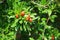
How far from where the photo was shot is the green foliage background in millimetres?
2836

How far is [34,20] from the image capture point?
293 centimetres

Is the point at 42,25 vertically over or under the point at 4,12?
under

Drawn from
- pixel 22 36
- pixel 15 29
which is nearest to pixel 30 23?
pixel 15 29

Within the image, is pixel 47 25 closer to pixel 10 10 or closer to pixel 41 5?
pixel 41 5

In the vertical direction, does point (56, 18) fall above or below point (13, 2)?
below

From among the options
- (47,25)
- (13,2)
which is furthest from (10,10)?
Answer: (47,25)

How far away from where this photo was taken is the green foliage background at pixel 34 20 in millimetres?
2836

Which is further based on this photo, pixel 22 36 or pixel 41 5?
pixel 22 36

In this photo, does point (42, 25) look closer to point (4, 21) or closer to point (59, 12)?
point (59, 12)

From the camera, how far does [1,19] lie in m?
3.06

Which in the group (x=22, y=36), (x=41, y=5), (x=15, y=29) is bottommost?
(x=22, y=36)

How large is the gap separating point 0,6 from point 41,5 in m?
0.56

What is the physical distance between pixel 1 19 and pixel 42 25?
1.81ft

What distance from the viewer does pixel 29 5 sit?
299cm
